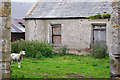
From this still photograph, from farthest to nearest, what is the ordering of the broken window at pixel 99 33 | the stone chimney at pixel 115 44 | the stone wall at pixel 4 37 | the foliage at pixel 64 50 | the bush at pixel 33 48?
the broken window at pixel 99 33 < the foliage at pixel 64 50 < the bush at pixel 33 48 < the stone chimney at pixel 115 44 < the stone wall at pixel 4 37

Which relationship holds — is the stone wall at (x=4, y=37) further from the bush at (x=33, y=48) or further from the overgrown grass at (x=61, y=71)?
the bush at (x=33, y=48)

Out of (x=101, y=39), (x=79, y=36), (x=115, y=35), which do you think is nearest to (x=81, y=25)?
(x=79, y=36)

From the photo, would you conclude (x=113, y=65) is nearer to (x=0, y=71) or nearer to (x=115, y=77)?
(x=115, y=77)

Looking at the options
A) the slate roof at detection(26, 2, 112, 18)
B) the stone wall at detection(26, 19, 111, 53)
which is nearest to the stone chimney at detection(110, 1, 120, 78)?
the stone wall at detection(26, 19, 111, 53)

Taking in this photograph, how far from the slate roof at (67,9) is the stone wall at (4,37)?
393 inches

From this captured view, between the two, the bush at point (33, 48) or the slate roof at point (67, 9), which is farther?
the slate roof at point (67, 9)

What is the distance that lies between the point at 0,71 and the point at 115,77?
107 inches

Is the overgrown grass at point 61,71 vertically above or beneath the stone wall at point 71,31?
beneath

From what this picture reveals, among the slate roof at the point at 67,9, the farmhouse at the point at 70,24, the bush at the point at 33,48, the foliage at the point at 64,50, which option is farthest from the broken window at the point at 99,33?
the bush at the point at 33,48

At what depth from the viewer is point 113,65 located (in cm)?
501

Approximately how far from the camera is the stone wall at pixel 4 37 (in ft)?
13.3

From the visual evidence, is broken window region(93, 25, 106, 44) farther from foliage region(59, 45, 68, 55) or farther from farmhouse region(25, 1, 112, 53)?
foliage region(59, 45, 68, 55)

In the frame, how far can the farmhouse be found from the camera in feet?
44.8

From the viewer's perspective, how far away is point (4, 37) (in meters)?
4.08
